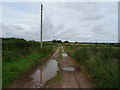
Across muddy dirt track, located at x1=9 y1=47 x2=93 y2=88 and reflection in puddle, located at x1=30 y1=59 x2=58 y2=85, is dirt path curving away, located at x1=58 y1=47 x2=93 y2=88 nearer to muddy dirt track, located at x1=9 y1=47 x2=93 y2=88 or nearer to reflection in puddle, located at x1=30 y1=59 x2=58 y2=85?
muddy dirt track, located at x1=9 y1=47 x2=93 y2=88

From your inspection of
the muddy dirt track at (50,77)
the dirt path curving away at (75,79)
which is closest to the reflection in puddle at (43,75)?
the muddy dirt track at (50,77)

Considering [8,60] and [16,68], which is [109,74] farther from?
[8,60]

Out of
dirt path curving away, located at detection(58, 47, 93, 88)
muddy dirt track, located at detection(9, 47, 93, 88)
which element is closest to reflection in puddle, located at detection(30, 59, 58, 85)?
muddy dirt track, located at detection(9, 47, 93, 88)

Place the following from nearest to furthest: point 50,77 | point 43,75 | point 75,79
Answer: point 75,79
point 50,77
point 43,75

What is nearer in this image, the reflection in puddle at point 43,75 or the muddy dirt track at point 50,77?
the muddy dirt track at point 50,77

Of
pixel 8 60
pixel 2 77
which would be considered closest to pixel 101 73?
pixel 2 77

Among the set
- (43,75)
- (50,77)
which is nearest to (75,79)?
(50,77)

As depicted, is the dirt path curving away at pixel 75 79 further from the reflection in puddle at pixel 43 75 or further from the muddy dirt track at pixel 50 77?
the reflection in puddle at pixel 43 75

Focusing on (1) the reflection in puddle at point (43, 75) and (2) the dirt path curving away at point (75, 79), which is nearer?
(2) the dirt path curving away at point (75, 79)

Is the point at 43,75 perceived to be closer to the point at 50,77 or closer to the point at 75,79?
the point at 50,77

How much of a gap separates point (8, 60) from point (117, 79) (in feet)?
25.9

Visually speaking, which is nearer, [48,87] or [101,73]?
[48,87]

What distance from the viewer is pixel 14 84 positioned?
19.0 feet

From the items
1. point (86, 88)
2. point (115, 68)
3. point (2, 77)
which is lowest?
point (86, 88)
